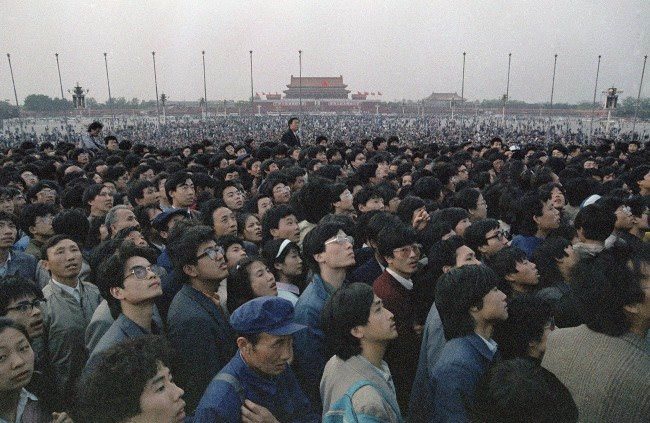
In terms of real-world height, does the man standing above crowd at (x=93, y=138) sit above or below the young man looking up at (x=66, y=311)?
above

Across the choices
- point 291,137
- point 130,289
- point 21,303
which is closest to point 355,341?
point 130,289

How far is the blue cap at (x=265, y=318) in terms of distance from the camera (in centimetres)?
196

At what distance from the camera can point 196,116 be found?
6519cm

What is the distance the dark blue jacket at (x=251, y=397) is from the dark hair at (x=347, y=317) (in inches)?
10.7

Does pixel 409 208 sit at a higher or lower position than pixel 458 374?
higher

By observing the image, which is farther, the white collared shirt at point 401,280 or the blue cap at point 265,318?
the white collared shirt at point 401,280

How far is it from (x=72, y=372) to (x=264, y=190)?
10.3 ft

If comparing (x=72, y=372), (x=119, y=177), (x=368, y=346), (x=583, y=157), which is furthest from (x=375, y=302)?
(x=583, y=157)

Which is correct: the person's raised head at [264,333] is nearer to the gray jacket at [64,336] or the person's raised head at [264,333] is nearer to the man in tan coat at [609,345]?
the man in tan coat at [609,345]

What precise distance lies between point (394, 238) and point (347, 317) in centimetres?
102

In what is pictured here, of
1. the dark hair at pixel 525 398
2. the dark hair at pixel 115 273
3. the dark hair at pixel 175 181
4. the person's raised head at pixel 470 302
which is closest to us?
the dark hair at pixel 525 398

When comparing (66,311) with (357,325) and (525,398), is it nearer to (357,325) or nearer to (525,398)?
(357,325)

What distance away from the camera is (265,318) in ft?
6.45

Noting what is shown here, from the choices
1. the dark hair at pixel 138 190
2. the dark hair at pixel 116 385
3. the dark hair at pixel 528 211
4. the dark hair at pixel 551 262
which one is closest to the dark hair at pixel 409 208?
the dark hair at pixel 528 211
